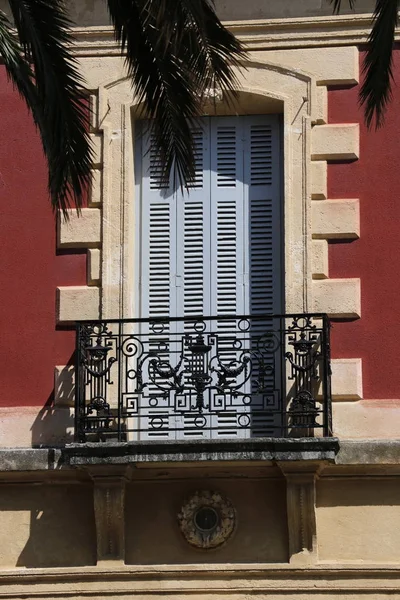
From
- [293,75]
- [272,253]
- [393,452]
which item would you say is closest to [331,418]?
[393,452]

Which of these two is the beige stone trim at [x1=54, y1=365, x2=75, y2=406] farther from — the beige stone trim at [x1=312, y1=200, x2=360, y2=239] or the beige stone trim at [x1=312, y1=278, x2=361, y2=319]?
the beige stone trim at [x1=312, y1=200, x2=360, y2=239]

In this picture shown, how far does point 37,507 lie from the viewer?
48.2 feet

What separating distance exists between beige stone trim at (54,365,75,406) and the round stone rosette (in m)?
1.32

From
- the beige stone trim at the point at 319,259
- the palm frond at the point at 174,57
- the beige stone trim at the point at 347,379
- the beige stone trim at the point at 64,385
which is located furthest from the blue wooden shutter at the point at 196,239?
the palm frond at the point at 174,57

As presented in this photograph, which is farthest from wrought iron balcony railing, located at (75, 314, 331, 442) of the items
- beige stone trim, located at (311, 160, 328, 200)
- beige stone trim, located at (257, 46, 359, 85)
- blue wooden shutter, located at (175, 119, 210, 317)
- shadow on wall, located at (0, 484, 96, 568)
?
beige stone trim, located at (257, 46, 359, 85)

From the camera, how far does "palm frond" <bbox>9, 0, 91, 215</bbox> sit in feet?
39.7

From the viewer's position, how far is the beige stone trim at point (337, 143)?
15.2 metres

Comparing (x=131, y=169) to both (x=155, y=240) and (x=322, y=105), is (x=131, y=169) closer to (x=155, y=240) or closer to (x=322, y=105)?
(x=155, y=240)

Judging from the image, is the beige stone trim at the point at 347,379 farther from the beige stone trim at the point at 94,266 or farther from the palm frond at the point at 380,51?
the palm frond at the point at 380,51

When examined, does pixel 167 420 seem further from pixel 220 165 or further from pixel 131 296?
pixel 220 165

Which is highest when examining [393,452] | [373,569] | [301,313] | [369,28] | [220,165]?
A: [369,28]

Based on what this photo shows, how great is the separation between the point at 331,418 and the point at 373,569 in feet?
4.09

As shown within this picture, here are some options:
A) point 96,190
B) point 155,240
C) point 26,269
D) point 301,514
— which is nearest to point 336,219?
point 155,240

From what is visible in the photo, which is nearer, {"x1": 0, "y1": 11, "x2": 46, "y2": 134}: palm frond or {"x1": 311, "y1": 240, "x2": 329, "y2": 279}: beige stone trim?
{"x1": 0, "y1": 11, "x2": 46, "y2": 134}: palm frond
